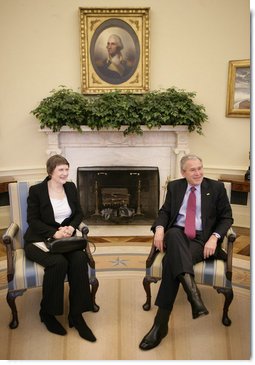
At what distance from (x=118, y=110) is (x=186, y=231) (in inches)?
77.1

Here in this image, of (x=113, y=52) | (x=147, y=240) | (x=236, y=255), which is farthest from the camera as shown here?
(x=113, y=52)

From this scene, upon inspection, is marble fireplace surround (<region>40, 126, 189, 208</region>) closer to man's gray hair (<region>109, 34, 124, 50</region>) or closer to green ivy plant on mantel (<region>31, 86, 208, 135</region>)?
green ivy plant on mantel (<region>31, 86, 208, 135</region>)

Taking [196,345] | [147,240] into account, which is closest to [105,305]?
[196,345]

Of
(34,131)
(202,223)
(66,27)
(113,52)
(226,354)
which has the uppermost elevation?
(66,27)

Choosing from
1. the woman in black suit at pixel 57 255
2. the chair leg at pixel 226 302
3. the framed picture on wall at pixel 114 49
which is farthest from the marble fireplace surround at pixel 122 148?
the chair leg at pixel 226 302

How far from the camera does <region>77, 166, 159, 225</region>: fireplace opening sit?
427 cm

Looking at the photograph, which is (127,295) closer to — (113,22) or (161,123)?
(161,123)

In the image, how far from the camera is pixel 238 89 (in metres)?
4.13

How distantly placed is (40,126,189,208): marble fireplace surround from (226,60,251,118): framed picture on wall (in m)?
0.70

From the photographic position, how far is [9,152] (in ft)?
14.3

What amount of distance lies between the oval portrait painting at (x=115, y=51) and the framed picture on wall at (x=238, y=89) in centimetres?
120

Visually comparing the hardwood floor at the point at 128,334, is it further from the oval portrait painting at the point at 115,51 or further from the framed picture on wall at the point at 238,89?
the oval portrait painting at the point at 115,51

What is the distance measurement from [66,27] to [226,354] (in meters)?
3.88

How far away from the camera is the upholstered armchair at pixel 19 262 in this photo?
2.17 metres
